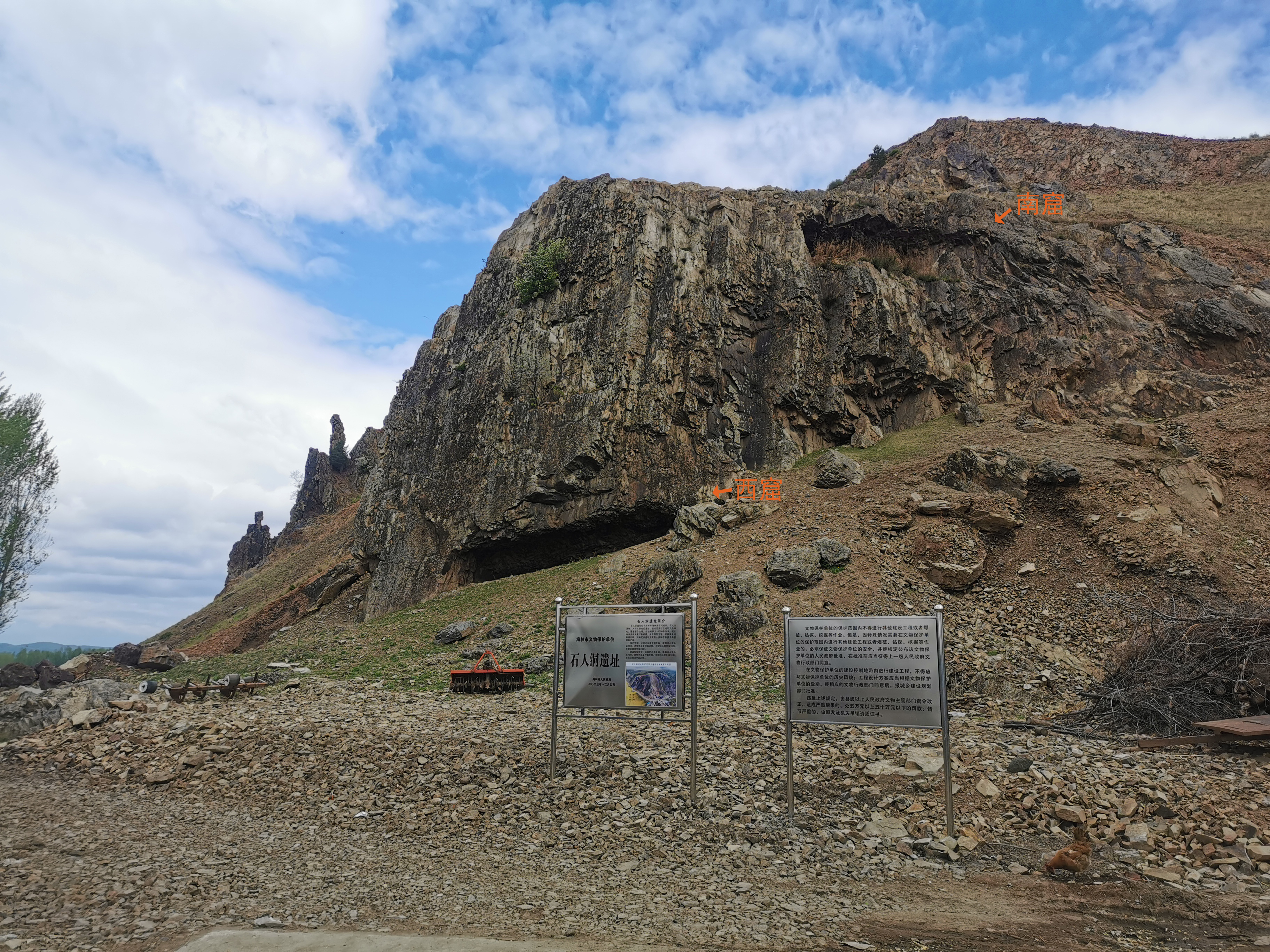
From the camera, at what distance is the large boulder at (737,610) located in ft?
53.7

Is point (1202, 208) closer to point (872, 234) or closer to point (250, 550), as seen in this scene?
point (872, 234)

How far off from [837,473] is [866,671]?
1704 centimetres

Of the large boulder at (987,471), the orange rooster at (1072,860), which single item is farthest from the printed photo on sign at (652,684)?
the large boulder at (987,471)

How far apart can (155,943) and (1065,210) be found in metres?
49.3

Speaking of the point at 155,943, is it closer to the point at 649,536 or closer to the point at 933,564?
the point at 933,564

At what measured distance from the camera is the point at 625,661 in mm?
8688

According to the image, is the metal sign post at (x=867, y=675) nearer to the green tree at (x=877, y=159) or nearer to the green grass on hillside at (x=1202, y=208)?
the green grass on hillside at (x=1202, y=208)

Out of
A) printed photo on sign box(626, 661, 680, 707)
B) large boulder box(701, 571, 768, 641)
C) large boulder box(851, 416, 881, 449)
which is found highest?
large boulder box(851, 416, 881, 449)

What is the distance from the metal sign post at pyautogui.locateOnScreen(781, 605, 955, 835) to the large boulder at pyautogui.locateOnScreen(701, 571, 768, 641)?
27.9 ft

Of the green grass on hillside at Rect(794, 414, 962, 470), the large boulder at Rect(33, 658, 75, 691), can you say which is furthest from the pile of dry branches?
the large boulder at Rect(33, 658, 75, 691)

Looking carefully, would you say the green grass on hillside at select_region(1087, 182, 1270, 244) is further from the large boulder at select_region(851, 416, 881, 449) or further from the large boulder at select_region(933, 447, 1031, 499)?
the large boulder at select_region(933, 447, 1031, 499)

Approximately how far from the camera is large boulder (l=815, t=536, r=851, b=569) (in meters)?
18.1

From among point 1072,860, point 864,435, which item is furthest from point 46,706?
point 864,435

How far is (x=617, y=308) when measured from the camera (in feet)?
97.9
